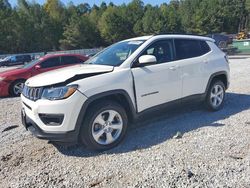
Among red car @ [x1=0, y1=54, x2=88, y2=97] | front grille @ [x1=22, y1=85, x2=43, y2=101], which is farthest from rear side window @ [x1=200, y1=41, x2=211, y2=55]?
red car @ [x1=0, y1=54, x2=88, y2=97]

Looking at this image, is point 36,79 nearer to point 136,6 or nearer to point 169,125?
point 169,125

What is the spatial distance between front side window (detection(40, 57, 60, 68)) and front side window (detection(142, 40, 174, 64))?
6.32m

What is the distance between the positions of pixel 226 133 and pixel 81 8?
101 meters

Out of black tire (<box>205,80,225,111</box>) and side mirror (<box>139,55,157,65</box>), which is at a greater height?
side mirror (<box>139,55,157,65</box>)

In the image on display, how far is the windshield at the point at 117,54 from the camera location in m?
5.22

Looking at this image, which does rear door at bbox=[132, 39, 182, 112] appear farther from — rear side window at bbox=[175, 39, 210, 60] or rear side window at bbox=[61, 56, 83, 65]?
rear side window at bbox=[61, 56, 83, 65]

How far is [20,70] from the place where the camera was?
10602mm

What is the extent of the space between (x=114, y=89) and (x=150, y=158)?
1179 mm

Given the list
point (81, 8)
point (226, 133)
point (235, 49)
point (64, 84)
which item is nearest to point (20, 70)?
point (64, 84)

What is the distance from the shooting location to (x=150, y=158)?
430 centimetres

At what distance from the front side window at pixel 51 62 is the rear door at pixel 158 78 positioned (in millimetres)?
6340

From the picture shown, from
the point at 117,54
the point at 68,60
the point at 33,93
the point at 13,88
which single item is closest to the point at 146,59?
the point at 117,54

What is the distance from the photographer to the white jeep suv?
14.3ft

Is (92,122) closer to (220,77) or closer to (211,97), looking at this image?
(211,97)
